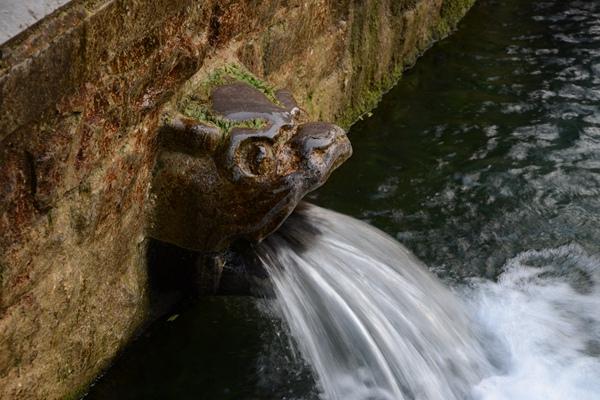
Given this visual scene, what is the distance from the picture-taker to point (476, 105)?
616 centimetres

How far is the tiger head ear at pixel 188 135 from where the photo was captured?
352 cm

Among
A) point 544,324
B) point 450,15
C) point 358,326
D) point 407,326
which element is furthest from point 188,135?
point 450,15

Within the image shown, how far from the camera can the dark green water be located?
13.1ft

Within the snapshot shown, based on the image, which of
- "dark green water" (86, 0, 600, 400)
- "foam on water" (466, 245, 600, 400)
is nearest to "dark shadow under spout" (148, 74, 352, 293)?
"dark green water" (86, 0, 600, 400)

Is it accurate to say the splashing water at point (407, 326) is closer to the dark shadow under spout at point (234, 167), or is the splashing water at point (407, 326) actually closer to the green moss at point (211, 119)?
the dark shadow under spout at point (234, 167)

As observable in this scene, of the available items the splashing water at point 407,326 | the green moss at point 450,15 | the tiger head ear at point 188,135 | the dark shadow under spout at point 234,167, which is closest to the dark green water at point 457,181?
the green moss at point 450,15

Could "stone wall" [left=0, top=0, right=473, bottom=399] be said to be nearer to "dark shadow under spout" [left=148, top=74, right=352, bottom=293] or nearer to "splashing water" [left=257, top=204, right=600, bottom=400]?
"dark shadow under spout" [left=148, top=74, right=352, bottom=293]

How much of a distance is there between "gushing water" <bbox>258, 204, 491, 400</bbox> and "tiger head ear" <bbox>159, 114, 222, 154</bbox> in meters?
0.59

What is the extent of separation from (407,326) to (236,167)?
1121 mm

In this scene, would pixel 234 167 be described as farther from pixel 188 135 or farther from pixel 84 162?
pixel 84 162

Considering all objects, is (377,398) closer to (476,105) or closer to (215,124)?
(215,124)

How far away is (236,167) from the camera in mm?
3480

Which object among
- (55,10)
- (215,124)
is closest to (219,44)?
(215,124)

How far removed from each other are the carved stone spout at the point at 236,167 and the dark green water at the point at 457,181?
602 mm
